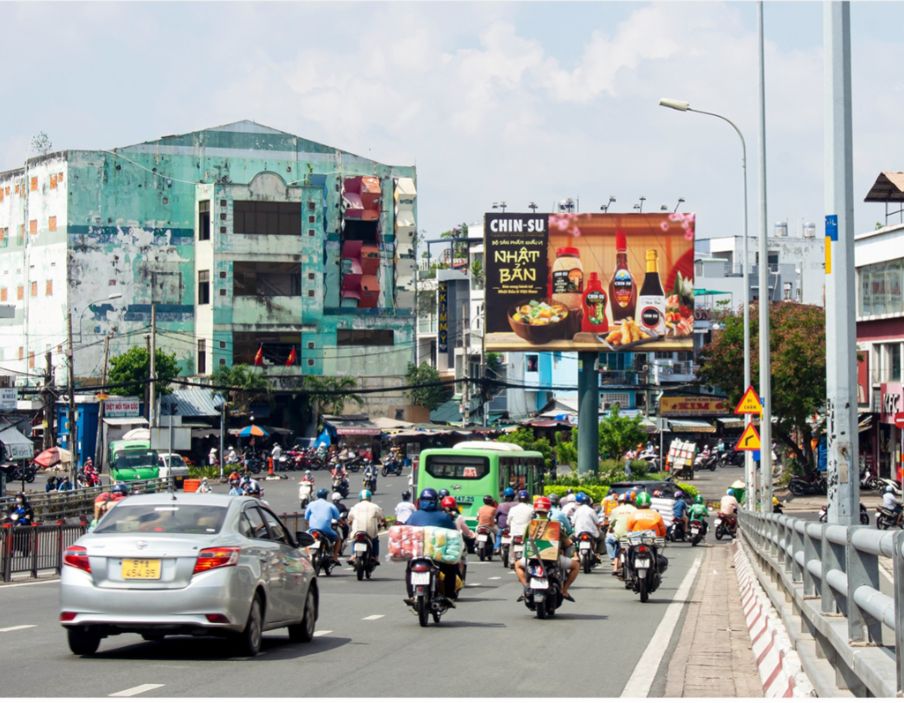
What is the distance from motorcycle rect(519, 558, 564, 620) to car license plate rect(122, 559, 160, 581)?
20.9 feet

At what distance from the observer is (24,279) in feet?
281

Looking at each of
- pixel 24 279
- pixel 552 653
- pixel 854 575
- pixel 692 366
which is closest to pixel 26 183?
pixel 24 279

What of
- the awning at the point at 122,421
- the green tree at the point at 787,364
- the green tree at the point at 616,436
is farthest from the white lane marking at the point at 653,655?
the awning at the point at 122,421

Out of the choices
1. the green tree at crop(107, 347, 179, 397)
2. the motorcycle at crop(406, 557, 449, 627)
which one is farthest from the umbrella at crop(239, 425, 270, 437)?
the motorcycle at crop(406, 557, 449, 627)

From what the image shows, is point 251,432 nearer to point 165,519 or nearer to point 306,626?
point 306,626

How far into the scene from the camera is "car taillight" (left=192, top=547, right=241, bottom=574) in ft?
39.2

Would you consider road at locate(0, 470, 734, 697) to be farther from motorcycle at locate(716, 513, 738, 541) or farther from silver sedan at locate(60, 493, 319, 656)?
motorcycle at locate(716, 513, 738, 541)

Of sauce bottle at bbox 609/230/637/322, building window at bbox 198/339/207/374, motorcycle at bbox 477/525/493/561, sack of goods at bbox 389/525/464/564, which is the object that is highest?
sauce bottle at bbox 609/230/637/322

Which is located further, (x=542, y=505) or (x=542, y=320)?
(x=542, y=320)

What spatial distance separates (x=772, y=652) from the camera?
11320 millimetres

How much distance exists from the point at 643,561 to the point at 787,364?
43866mm

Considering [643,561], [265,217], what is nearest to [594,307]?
[265,217]

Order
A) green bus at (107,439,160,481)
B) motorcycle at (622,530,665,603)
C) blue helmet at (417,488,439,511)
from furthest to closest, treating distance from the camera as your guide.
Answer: green bus at (107,439,160,481), motorcycle at (622,530,665,603), blue helmet at (417,488,439,511)

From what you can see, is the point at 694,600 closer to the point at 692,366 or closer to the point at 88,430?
the point at 88,430
